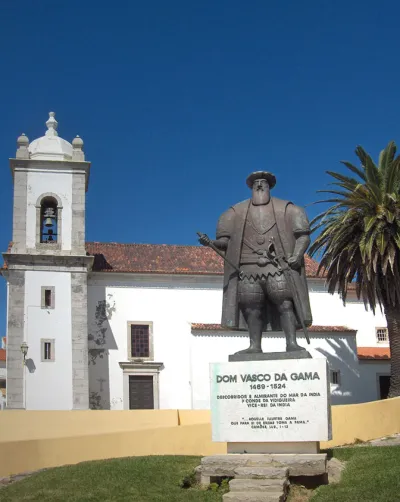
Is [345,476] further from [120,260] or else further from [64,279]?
[120,260]

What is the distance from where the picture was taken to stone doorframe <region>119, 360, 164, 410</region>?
3064 centimetres

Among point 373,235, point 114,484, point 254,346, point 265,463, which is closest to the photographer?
point 265,463

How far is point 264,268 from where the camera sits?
10.5 meters

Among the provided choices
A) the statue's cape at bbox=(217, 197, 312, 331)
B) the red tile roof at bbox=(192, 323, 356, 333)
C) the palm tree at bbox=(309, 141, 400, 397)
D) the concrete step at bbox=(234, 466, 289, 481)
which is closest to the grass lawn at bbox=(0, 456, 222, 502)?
the concrete step at bbox=(234, 466, 289, 481)

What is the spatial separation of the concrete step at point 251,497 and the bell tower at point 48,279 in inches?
803

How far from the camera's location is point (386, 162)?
24.0 metres

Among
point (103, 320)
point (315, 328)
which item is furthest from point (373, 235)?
point (103, 320)

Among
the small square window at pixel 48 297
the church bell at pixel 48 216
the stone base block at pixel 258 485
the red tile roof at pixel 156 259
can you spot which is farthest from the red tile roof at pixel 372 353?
the stone base block at pixel 258 485

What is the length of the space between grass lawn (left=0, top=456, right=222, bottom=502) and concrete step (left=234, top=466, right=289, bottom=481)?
1.37 feet

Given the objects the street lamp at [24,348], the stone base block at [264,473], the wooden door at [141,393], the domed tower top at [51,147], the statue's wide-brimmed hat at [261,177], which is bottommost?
the stone base block at [264,473]

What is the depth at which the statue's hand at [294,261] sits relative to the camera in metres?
10.3

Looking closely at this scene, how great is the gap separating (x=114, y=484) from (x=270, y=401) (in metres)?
2.47

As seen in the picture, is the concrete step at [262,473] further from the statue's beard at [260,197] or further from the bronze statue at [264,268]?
the statue's beard at [260,197]

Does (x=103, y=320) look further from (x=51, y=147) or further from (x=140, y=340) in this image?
(x=51, y=147)
